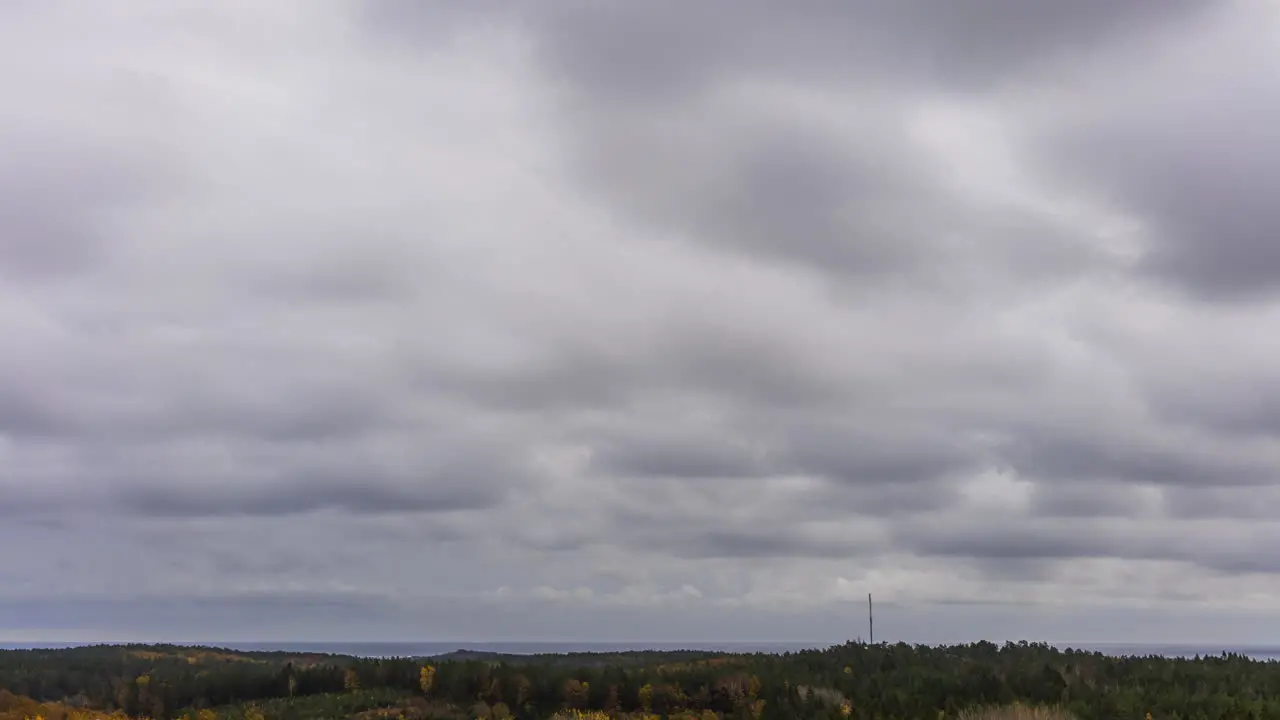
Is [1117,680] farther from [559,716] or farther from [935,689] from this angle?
[559,716]

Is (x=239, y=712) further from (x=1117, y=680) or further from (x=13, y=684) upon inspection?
(x=1117, y=680)

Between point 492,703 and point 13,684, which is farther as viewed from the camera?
point 13,684

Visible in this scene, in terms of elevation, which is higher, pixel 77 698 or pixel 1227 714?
pixel 1227 714

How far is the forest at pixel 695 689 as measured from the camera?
26406 mm

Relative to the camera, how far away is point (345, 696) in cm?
3769

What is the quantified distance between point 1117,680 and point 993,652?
55.2 ft

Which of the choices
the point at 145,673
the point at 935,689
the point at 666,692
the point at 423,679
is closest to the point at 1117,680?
the point at 935,689

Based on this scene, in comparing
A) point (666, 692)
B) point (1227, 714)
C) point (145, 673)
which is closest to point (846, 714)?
point (1227, 714)

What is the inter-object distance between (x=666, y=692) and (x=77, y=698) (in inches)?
930

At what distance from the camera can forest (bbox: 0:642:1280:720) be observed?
26.4 meters

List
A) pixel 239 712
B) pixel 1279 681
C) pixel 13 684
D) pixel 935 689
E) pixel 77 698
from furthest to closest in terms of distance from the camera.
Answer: pixel 13 684 → pixel 77 698 → pixel 239 712 → pixel 1279 681 → pixel 935 689

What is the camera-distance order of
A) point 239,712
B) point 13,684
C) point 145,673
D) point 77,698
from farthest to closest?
point 145,673 < point 13,684 < point 77,698 < point 239,712

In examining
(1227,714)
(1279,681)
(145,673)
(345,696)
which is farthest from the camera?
(145,673)

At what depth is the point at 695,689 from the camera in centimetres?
3622
